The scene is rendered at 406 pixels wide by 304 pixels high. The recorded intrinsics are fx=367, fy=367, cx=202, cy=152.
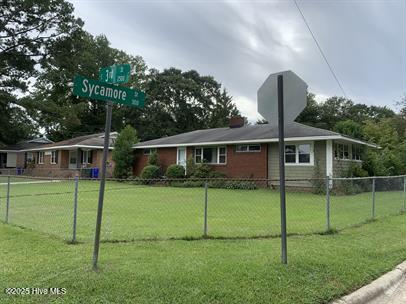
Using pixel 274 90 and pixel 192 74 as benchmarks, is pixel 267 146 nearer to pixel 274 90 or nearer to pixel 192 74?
pixel 274 90

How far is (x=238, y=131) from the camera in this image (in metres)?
26.3

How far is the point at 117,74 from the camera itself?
511cm

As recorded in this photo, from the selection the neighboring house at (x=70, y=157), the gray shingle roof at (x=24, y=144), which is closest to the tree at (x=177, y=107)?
the gray shingle roof at (x=24, y=144)

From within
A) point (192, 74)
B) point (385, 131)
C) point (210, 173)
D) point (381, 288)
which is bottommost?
point (381, 288)

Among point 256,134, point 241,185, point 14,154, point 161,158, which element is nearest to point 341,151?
point 256,134

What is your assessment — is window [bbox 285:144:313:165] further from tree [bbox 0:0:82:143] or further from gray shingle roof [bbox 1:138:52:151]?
gray shingle roof [bbox 1:138:52:151]

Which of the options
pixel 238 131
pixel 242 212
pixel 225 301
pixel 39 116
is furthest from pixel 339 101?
pixel 225 301

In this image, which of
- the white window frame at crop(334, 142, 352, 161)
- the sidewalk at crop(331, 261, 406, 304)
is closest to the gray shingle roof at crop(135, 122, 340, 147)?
the white window frame at crop(334, 142, 352, 161)

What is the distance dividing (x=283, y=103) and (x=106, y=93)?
2604 mm

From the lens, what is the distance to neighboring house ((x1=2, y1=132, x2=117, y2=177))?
111ft

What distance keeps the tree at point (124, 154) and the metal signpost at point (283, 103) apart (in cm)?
2394

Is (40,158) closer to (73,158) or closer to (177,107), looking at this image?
(73,158)

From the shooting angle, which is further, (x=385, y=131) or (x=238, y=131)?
(x=385, y=131)

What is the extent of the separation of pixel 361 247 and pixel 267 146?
15.4 metres
